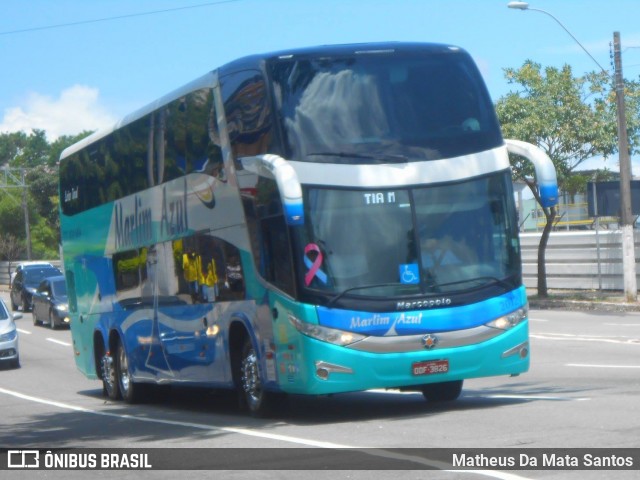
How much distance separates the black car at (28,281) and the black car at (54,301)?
21.5ft

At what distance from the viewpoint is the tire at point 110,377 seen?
739 inches

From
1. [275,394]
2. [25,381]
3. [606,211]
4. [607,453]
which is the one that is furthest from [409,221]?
[606,211]

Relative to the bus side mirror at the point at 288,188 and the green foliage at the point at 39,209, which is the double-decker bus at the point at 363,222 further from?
the green foliage at the point at 39,209

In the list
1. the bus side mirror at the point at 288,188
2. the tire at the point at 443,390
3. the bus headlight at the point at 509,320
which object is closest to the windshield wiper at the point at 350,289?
the bus side mirror at the point at 288,188

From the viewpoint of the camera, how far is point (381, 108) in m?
12.0

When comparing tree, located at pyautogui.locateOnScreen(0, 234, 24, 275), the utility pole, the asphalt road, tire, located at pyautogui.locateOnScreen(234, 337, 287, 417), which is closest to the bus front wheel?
tire, located at pyautogui.locateOnScreen(234, 337, 287, 417)

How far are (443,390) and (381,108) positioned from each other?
3610mm

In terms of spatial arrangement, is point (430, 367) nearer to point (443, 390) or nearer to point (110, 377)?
point (443, 390)

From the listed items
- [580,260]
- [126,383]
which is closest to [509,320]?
[126,383]

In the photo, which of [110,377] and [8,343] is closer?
[110,377]

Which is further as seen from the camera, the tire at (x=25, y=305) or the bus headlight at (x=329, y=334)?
the tire at (x=25, y=305)

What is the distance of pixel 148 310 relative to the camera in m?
16.7

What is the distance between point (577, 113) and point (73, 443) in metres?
23.6

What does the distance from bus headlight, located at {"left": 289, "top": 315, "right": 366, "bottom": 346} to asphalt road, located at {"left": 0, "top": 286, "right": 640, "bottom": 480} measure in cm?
88
